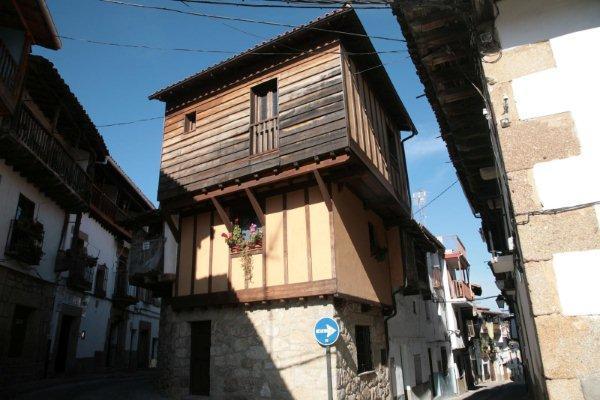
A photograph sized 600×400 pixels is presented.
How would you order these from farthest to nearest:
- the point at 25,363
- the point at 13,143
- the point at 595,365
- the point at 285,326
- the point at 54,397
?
the point at 25,363 → the point at 13,143 → the point at 54,397 → the point at 285,326 → the point at 595,365

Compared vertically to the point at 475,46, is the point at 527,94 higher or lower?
lower

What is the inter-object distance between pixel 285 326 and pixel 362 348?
2.37 meters

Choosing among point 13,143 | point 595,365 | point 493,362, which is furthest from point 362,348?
point 493,362

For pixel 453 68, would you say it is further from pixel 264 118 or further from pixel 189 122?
pixel 189 122

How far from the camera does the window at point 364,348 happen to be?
10.1m

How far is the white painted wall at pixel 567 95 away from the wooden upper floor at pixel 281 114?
14.4 feet

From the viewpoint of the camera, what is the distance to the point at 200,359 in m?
10.4

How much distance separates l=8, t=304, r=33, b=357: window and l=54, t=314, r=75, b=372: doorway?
7.07 feet

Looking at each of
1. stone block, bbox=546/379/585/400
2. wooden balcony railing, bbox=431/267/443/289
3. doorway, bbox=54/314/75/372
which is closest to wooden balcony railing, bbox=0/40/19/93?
doorway, bbox=54/314/75/372

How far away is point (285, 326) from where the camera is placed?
9.16 metres

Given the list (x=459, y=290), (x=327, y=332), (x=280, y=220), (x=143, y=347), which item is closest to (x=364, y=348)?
(x=327, y=332)

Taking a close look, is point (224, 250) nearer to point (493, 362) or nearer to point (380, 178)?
point (380, 178)

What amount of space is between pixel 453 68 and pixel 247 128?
5.82 m

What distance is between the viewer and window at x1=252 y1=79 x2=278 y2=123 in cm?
1086
